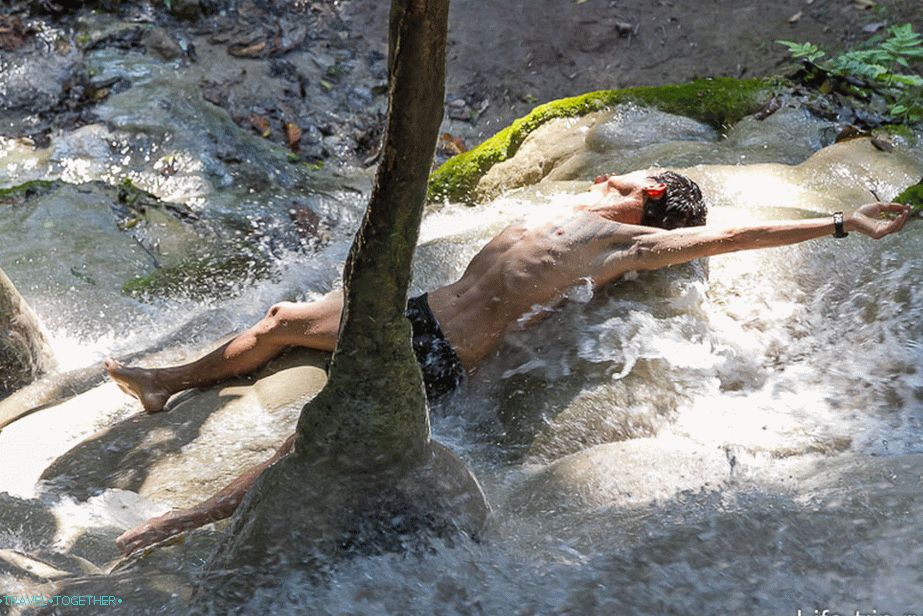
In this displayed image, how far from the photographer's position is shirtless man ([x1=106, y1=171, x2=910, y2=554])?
3.82m

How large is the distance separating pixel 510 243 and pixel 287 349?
104 cm

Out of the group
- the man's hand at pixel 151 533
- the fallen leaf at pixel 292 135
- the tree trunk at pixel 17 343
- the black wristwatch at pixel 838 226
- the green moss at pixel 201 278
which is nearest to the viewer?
the man's hand at pixel 151 533

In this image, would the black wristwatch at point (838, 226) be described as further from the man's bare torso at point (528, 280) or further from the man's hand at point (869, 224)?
the man's bare torso at point (528, 280)

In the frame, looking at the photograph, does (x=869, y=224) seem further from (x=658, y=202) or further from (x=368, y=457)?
(x=368, y=457)

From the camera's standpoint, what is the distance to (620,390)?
3.66 metres

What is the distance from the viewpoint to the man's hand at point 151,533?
284 cm

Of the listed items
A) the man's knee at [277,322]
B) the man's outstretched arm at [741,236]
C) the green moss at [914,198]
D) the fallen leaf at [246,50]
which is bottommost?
the man's knee at [277,322]

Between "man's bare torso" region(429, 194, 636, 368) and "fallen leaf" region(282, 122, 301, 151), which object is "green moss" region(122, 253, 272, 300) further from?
"fallen leaf" region(282, 122, 301, 151)

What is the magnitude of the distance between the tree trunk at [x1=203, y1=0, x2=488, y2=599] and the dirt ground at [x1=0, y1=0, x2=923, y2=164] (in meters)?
5.83

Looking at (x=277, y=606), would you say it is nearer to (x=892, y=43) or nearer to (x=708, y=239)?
(x=708, y=239)

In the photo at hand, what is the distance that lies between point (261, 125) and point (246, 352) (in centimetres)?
446

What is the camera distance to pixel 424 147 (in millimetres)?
2100

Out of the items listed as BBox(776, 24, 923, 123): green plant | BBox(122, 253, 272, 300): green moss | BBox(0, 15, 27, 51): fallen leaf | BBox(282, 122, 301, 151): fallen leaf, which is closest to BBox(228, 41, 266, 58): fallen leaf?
BBox(282, 122, 301, 151): fallen leaf

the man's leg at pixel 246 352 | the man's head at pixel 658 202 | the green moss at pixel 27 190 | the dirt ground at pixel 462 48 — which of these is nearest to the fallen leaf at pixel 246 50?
the dirt ground at pixel 462 48
